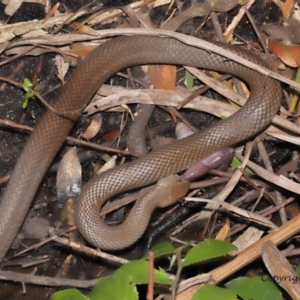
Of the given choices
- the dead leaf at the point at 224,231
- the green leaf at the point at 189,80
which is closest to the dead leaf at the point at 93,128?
the green leaf at the point at 189,80

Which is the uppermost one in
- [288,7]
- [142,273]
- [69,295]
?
[288,7]

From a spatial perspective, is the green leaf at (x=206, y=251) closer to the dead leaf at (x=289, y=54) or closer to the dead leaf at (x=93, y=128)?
the dead leaf at (x=93, y=128)

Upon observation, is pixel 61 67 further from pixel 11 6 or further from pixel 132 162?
pixel 132 162

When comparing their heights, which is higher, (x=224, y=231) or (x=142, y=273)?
(x=142, y=273)

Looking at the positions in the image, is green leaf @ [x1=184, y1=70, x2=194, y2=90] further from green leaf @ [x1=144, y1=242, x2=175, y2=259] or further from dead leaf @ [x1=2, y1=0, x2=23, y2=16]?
green leaf @ [x1=144, y1=242, x2=175, y2=259]

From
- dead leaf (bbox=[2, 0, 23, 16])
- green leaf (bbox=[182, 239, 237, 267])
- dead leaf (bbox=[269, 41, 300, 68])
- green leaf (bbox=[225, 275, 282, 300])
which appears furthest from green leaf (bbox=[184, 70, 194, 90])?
green leaf (bbox=[182, 239, 237, 267])

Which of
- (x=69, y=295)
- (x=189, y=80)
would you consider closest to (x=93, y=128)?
(x=189, y=80)
